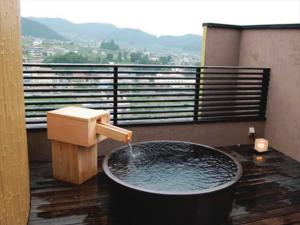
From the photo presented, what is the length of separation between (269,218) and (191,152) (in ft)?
3.57

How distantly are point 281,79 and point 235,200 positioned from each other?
235cm

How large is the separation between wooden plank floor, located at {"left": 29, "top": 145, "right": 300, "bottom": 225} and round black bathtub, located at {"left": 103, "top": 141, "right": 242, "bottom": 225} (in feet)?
0.87

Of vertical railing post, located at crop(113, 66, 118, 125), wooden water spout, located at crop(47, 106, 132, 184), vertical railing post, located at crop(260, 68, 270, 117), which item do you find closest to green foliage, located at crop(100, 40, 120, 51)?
vertical railing post, located at crop(113, 66, 118, 125)

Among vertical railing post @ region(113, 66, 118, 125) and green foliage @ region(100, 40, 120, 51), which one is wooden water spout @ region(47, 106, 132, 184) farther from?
green foliage @ region(100, 40, 120, 51)

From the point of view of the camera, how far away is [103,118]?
355 cm

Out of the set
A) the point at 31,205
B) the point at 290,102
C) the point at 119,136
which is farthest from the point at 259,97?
the point at 31,205

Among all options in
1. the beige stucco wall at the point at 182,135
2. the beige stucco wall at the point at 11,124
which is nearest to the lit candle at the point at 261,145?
the beige stucco wall at the point at 182,135

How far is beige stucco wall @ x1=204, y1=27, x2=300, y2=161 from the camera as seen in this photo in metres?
4.47

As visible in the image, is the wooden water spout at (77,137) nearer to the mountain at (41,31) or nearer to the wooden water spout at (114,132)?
the wooden water spout at (114,132)

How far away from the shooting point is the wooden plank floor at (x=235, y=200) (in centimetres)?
283

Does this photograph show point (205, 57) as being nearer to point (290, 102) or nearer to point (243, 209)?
point (290, 102)

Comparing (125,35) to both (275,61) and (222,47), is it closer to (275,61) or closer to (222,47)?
(222,47)

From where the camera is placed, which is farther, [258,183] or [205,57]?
[205,57]

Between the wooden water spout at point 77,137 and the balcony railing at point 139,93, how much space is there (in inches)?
24.7
